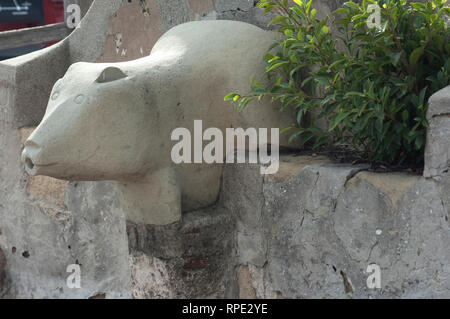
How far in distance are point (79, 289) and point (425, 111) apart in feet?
7.16

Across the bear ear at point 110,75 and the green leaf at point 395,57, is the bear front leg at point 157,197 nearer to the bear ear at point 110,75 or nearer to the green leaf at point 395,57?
the bear ear at point 110,75

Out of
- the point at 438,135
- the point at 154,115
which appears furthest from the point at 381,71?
the point at 154,115

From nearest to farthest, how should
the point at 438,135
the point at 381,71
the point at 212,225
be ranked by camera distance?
the point at 438,135, the point at 381,71, the point at 212,225

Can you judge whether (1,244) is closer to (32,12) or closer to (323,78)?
(323,78)

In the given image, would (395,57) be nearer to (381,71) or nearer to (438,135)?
(381,71)

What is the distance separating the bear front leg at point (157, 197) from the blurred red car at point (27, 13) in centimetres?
431

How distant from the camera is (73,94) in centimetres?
215

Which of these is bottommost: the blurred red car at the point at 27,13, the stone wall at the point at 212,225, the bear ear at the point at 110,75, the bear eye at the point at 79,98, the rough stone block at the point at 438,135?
the stone wall at the point at 212,225

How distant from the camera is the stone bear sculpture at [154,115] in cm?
212

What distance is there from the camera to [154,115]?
88.7 inches

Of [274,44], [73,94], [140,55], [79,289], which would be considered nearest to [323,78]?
[274,44]

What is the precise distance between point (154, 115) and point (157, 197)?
0.34 meters

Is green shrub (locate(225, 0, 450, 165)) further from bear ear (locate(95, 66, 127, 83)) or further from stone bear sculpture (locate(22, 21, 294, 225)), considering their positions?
bear ear (locate(95, 66, 127, 83))

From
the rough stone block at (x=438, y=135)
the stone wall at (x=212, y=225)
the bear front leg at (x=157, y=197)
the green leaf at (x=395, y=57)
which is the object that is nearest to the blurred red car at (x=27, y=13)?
the stone wall at (x=212, y=225)
